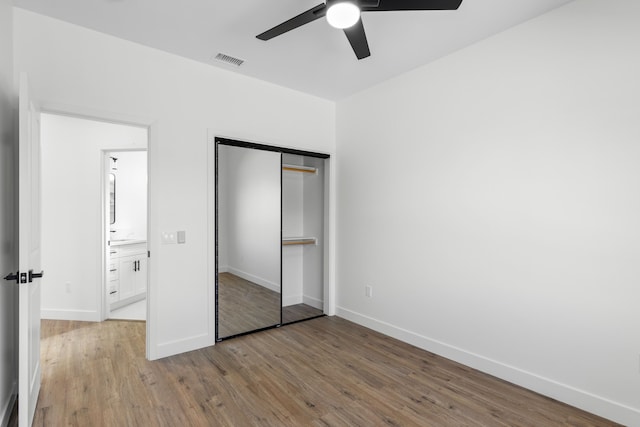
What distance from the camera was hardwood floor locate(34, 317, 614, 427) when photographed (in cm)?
210

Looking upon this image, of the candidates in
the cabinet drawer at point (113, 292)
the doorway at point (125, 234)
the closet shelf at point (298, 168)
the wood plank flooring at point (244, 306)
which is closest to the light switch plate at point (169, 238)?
the wood plank flooring at point (244, 306)

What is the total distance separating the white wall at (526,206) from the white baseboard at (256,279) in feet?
4.05

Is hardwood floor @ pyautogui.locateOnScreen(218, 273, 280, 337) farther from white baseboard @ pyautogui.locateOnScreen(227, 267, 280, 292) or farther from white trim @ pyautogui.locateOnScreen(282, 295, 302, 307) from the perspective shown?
white trim @ pyautogui.locateOnScreen(282, 295, 302, 307)

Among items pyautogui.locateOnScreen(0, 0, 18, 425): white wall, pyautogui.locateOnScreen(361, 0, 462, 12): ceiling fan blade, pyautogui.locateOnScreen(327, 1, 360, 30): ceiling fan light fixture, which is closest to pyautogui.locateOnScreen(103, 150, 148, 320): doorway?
pyautogui.locateOnScreen(0, 0, 18, 425): white wall

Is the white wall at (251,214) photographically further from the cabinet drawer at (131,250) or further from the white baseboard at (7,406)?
the cabinet drawer at (131,250)

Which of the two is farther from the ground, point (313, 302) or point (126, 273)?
point (126, 273)

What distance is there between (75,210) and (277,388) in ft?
10.9

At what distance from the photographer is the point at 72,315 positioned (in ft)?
12.8

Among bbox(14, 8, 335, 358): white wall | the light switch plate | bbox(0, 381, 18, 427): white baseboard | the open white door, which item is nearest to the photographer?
the open white door

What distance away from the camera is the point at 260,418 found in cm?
210

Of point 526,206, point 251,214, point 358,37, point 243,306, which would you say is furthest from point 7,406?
point 526,206

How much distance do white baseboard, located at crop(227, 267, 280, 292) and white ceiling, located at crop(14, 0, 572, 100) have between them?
6.97ft

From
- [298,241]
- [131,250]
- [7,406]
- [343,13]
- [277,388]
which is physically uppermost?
[343,13]

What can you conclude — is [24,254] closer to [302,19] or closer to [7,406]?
[7,406]
